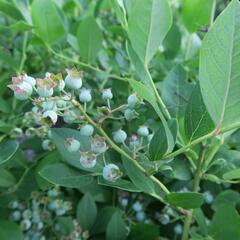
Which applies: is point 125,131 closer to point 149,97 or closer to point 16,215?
point 16,215

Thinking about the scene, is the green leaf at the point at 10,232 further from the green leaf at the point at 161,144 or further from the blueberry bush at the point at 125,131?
the green leaf at the point at 161,144

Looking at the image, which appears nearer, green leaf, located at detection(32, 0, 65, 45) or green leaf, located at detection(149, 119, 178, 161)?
green leaf, located at detection(149, 119, 178, 161)

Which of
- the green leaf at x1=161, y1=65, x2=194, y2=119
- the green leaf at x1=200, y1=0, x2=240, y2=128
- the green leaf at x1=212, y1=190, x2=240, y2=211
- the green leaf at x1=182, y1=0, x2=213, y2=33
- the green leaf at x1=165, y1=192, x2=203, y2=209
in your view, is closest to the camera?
the green leaf at x1=200, y1=0, x2=240, y2=128

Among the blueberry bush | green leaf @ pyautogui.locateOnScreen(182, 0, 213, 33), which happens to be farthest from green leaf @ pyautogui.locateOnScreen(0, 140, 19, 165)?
green leaf @ pyautogui.locateOnScreen(182, 0, 213, 33)

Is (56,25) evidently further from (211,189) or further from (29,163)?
(211,189)

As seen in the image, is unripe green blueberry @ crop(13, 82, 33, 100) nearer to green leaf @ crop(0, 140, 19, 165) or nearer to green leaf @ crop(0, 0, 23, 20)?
green leaf @ crop(0, 140, 19, 165)

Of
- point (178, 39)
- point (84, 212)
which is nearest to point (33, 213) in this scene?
point (84, 212)

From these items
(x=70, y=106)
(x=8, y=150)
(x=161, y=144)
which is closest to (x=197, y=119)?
(x=161, y=144)
